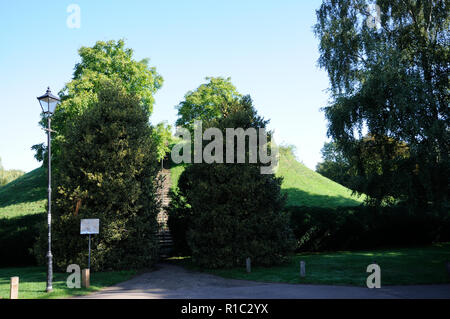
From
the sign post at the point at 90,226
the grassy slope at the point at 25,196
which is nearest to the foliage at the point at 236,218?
the sign post at the point at 90,226

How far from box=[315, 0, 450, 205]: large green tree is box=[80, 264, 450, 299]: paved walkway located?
6057 mm

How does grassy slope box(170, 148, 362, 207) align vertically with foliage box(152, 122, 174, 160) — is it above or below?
below

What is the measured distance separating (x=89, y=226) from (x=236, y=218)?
729cm

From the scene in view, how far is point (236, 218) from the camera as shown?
59.5 feet

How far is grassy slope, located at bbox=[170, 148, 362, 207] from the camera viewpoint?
1417 inches

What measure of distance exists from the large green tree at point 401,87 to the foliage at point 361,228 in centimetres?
631

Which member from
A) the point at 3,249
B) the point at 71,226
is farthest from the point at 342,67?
the point at 3,249

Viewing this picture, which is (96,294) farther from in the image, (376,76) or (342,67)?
(342,67)

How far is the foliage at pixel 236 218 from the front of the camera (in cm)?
1789

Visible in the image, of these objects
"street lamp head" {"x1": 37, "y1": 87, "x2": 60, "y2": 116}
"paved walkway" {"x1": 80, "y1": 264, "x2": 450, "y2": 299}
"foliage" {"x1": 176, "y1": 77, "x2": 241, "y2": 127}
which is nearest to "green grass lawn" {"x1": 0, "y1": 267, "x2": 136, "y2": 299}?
"paved walkway" {"x1": 80, "y1": 264, "x2": 450, "y2": 299}

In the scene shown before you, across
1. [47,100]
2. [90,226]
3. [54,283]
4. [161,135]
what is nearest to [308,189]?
[161,135]

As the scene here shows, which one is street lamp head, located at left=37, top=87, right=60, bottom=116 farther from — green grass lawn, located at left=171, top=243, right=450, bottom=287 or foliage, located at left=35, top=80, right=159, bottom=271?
green grass lawn, located at left=171, top=243, right=450, bottom=287

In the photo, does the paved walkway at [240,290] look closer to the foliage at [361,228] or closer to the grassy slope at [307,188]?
the foliage at [361,228]

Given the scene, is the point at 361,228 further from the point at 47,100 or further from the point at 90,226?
the point at 47,100
